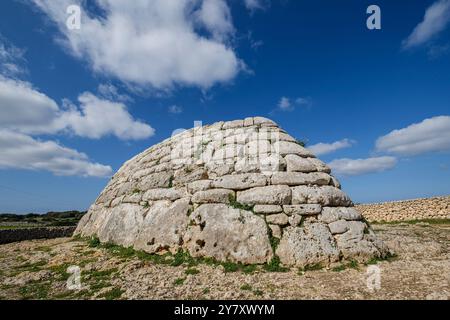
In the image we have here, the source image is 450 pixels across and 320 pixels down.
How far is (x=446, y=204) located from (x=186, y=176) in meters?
18.3

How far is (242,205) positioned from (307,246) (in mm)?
2050

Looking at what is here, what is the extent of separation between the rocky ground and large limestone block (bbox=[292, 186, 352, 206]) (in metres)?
1.87

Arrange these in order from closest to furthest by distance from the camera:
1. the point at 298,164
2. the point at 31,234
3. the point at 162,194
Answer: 1. the point at 298,164
2. the point at 162,194
3. the point at 31,234

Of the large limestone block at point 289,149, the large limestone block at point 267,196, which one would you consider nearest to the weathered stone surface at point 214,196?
the large limestone block at point 267,196

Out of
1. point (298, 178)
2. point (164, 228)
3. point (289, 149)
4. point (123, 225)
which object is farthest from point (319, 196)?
point (123, 225)

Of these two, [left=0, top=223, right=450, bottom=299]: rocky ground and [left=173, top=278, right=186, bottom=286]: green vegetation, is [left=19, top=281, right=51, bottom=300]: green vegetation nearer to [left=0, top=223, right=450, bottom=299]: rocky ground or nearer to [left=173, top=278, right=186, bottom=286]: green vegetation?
[left=0, top=223, right=450, bottom=299]: rocky ground

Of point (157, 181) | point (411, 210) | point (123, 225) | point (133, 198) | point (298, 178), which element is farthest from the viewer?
point (411, 210)

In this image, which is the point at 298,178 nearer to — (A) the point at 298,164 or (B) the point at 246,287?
(A) the point at 298,164

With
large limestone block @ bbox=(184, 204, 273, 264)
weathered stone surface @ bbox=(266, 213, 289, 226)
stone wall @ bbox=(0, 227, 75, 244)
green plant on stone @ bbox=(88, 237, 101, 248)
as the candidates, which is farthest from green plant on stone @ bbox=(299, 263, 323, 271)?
stone wall @ bbox=(0, 227, 75, 244)

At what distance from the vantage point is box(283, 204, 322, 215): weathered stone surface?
Answer: 7.53m

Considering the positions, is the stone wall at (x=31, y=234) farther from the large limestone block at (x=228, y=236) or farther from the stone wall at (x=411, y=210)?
the stone wall at (x=411, y=210)

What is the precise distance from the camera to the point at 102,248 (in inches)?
363

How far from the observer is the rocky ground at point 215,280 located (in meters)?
5.14

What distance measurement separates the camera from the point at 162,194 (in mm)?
9375
